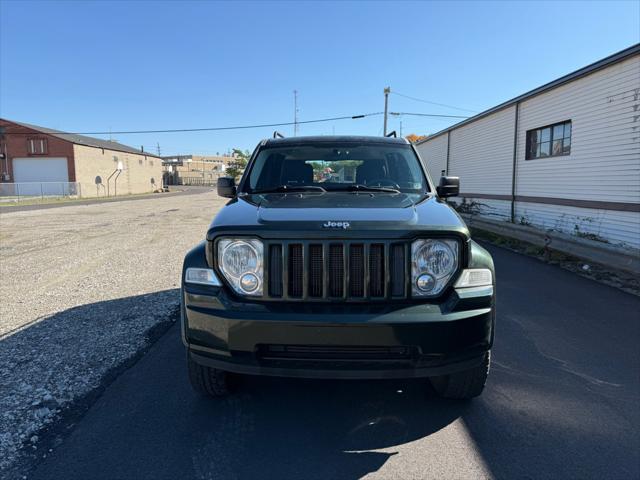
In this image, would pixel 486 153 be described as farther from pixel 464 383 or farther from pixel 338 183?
pixel 464 383

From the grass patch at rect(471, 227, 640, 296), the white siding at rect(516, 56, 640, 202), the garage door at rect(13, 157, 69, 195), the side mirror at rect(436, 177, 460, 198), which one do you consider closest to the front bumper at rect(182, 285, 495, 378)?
→ the side mirror at rect(436, 177, 460, 198)

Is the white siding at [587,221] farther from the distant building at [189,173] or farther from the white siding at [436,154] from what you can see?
the distant building at [189,173]

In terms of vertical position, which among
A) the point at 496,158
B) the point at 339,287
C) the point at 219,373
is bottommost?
the point at 219,373

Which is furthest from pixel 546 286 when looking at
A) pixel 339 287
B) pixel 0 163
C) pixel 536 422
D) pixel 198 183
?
pixel 198 183

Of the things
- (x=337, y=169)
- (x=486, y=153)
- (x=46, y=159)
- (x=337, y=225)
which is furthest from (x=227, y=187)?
(x=46, y=159)

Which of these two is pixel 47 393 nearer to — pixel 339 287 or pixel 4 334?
pixel 4 334

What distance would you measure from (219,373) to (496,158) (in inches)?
591

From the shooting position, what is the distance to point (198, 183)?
94.2 metres

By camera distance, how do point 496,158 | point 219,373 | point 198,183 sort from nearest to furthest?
1. point 219,373
2. point 496,158
3. point 198,183

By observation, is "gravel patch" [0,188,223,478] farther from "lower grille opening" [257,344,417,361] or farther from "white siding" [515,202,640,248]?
"white siding" [515,202,640,248]

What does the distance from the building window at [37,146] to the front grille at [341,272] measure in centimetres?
4956

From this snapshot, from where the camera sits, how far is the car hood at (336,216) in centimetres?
272

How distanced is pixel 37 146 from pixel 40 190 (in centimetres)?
707

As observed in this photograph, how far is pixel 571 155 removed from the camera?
1151 centimetres
